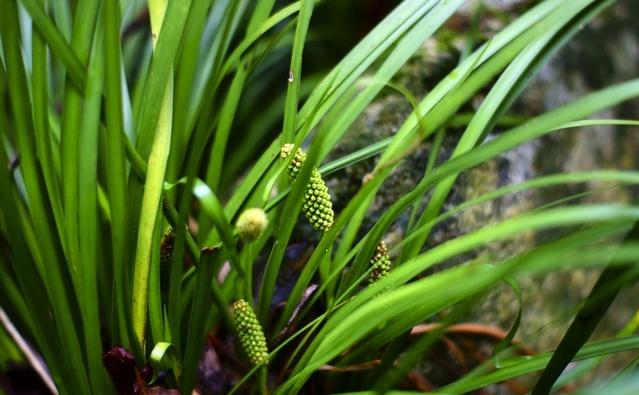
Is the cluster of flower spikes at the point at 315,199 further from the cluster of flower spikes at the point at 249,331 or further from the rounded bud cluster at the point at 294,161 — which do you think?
the cluster of flower spikes at the point at 249,331

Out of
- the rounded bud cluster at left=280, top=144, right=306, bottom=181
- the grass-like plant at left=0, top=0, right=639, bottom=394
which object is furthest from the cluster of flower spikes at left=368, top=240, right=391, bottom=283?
the rounded bud cluster at left=280, top=144, right=306, bottom=181

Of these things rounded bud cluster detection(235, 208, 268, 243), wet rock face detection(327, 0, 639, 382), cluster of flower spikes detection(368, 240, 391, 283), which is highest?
wet rock face detection(327, 0, 639, 382)

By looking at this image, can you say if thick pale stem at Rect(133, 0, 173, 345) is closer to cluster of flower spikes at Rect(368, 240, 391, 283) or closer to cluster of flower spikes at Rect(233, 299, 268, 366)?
cluster of flower spikes at Rect(233, 299, 268, 366)

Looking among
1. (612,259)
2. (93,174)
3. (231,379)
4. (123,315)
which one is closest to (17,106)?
(93,174)

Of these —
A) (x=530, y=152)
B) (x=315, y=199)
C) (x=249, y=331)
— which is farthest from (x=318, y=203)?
(x=530, y=152)

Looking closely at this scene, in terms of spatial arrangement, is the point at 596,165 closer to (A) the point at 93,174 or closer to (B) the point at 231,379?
(B) the point at 231,379

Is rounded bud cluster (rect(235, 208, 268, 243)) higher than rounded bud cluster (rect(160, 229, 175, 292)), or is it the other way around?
rounded bud cluster (rect(160, 229, 175, 292))

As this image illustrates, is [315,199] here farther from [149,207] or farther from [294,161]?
[149,207]
